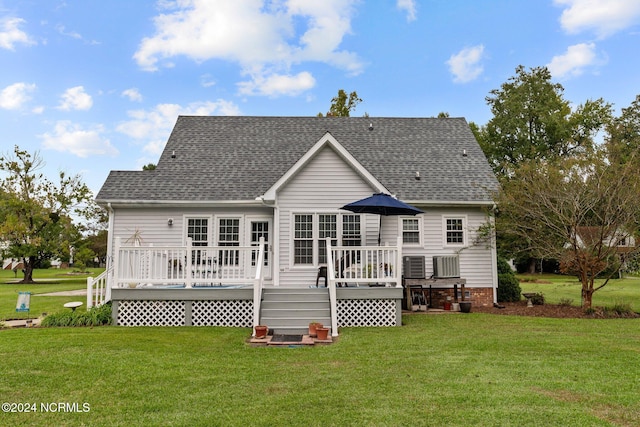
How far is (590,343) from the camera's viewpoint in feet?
28.7

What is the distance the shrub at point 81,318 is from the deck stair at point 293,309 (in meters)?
4.00

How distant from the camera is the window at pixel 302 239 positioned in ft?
45.6

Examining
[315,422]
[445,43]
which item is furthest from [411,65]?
[315,422]

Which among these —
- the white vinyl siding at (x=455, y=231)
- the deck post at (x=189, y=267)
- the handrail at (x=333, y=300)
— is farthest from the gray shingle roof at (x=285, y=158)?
the handrail at (x=333, y=300)

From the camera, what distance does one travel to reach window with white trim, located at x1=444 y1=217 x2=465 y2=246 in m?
15.4

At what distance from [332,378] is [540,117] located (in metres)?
37.4

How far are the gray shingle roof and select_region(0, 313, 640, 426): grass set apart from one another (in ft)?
21.1

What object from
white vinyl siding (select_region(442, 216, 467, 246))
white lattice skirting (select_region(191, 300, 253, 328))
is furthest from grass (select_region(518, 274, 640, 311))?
white lattice skirting (select_region(191, 300, 253, 328))

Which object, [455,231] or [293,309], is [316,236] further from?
[455,231]

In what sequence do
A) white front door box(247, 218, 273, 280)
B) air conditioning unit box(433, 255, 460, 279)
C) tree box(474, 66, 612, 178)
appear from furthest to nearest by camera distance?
tree box(474, 66, 612, 178) → white front door box(247, 218, 273, 280) → air conditioning unit box(433, 255, 460, 279)

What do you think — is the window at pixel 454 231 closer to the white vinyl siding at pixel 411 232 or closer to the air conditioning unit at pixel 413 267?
the white vinyl siding at pixel 411 232

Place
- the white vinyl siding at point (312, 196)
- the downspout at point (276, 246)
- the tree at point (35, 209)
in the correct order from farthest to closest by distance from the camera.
→ the tree at point (35, 209), the white vinyl siding at point (312, 196), the downspout at point (276, 246)

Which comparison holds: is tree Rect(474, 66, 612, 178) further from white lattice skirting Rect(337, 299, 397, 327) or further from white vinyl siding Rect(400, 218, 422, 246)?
white lattice skirting Rect(337, 299, 397, 327)

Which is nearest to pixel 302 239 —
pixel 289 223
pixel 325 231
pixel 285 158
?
pixel 289 223
